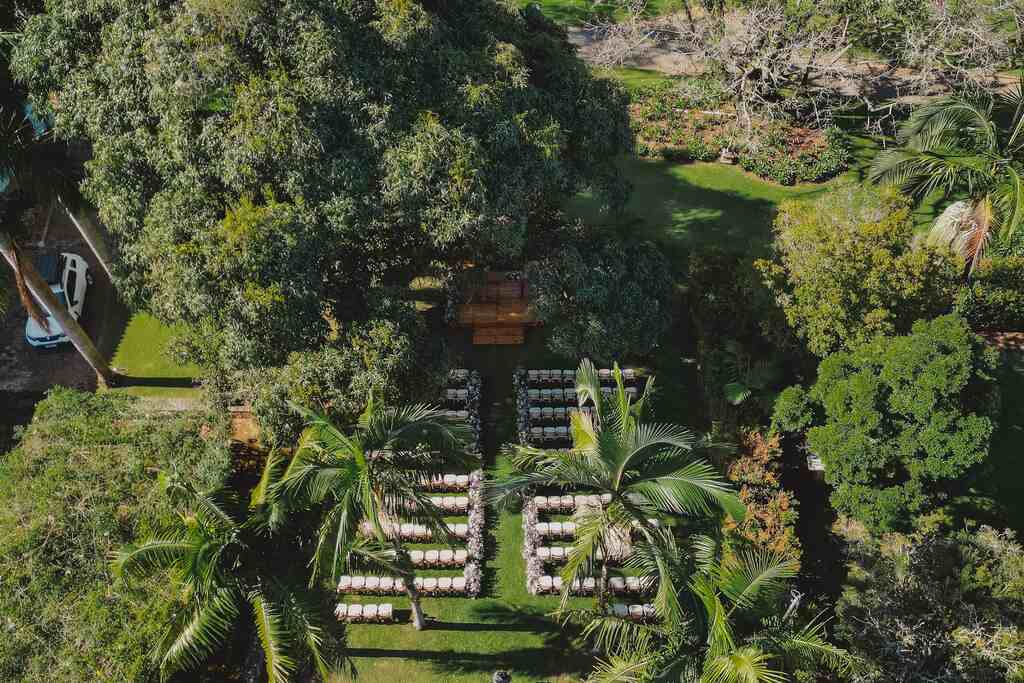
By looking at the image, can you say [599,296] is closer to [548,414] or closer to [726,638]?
[548,414]

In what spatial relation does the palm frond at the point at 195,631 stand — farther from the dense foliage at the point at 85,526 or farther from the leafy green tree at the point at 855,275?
the leafy green tree at the point at 855,275

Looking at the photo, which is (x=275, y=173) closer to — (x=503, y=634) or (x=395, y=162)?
(x=395, y=162)

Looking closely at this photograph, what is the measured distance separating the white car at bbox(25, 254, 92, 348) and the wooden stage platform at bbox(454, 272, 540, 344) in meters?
13.7

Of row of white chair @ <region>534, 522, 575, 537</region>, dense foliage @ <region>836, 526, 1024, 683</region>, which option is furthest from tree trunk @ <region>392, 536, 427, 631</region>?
dense foliage @ <region>836, 526, 1024, 683</region>

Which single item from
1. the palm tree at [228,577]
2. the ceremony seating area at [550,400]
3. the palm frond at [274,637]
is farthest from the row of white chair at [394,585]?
the palm frond at [274,637]

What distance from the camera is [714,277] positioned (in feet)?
83.0

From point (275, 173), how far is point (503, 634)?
12.9m

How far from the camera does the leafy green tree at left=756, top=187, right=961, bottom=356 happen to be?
67.6 ft

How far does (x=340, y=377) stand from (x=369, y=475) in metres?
4.03

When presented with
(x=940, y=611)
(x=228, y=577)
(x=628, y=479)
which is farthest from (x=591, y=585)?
(x=228, y=577)

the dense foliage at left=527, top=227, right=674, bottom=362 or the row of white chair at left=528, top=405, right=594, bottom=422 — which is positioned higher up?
the dense foliage at left=527, top=227, right=674, bottom=362

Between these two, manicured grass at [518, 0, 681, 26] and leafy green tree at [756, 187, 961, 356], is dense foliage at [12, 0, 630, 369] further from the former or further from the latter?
manicured grass at [518, 0, 681, 26]

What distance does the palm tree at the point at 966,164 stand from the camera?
73.6 ft

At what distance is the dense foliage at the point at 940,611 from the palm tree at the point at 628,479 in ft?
15.5
